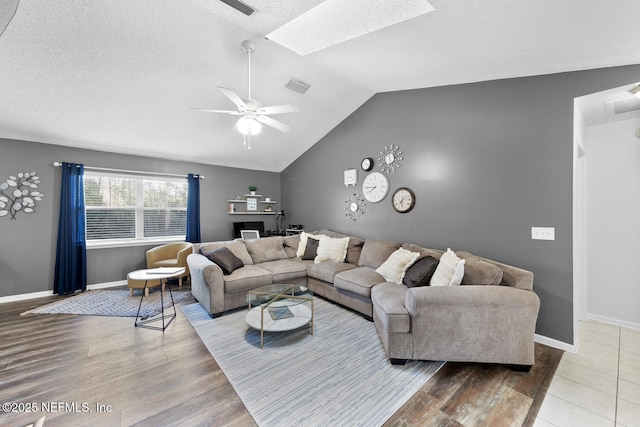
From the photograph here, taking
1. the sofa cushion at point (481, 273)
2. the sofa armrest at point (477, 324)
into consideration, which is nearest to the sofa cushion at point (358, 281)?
the sofa armrest at point (477, 324)

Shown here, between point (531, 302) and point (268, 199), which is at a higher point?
point (268, 199)

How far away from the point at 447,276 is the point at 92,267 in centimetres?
554

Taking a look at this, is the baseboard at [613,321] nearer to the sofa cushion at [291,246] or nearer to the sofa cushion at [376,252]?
the sofa cushion at [376,252]

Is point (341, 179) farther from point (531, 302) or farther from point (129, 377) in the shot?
point (129, 377)

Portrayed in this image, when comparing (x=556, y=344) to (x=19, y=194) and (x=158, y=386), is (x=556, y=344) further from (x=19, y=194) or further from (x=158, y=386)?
(x=19, y=194)

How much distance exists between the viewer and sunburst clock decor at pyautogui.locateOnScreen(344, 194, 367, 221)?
433 centimetres

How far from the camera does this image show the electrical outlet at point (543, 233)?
2445mm

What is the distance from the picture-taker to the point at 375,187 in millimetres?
4070

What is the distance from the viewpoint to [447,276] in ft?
7.84

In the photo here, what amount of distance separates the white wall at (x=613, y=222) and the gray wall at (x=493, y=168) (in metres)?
1.04

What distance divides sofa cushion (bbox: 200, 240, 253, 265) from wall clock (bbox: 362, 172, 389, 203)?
2301 mm

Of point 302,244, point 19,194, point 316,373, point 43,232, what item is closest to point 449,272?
point 316,373

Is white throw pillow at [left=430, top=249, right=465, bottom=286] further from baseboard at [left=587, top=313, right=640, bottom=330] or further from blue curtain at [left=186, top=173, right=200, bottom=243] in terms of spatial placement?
blue curtain at [left=186, top=173, right=200, bottom=243]

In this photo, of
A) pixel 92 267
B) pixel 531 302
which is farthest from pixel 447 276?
pixel 92 267
